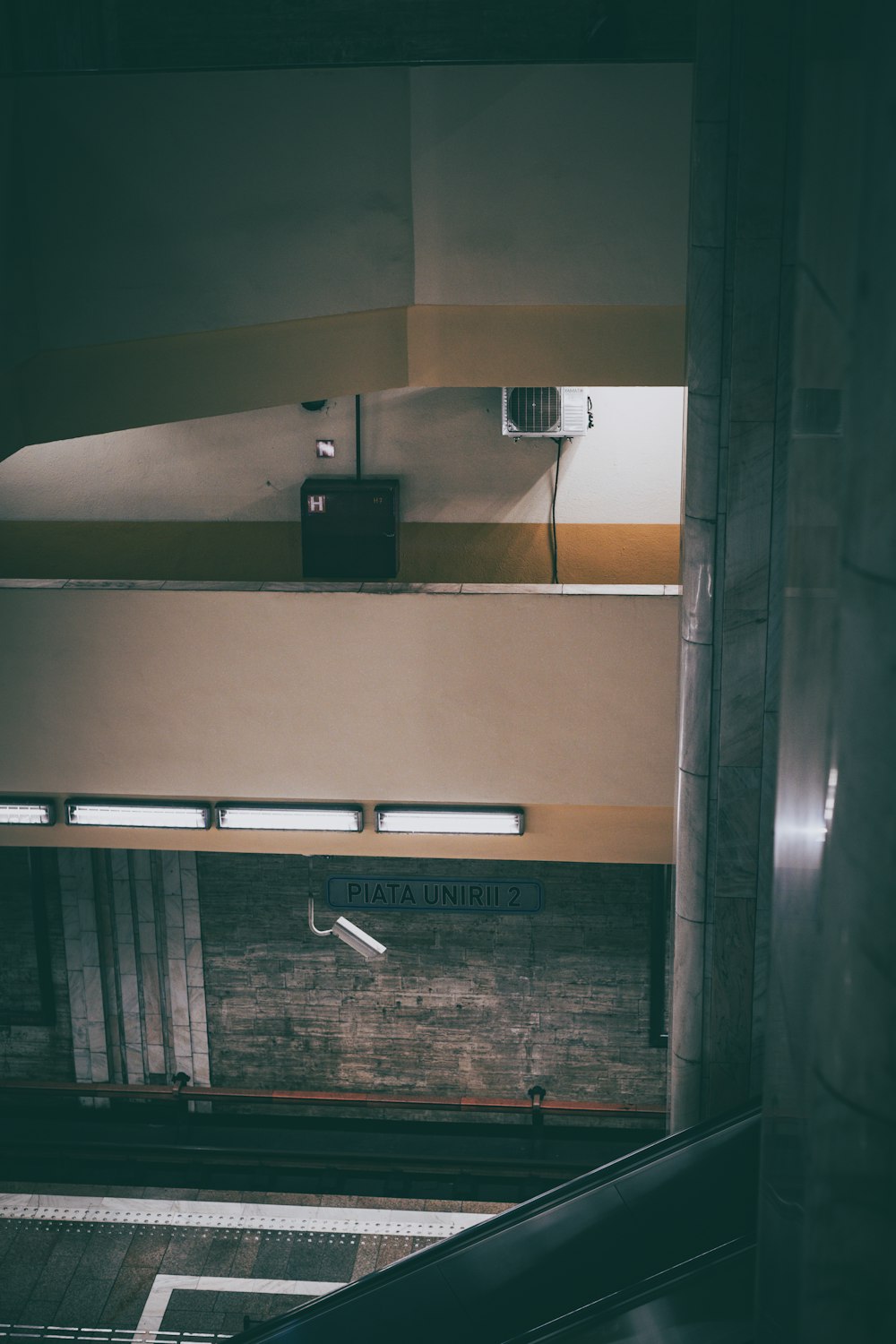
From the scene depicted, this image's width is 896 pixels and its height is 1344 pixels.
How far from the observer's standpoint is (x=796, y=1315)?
246 centimetres

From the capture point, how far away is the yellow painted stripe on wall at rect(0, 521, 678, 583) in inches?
408

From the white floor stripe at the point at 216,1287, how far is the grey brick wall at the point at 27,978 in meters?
2.83

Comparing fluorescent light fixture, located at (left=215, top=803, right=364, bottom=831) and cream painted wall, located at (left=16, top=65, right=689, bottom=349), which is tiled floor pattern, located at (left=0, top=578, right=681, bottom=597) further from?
cream painted wall, located at (left=16, top=65, right=689, bottom=349)

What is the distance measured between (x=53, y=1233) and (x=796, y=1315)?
34.1 ft

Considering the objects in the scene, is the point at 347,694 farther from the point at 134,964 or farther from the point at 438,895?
the point at 134,964

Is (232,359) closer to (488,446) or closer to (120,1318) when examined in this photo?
(488,446)

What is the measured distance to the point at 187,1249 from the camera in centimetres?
1070

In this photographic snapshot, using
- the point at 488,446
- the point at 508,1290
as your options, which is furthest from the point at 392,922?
the point at 508,1290

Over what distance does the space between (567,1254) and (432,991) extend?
572 centimetres

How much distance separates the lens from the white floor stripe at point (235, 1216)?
10969 millimetres

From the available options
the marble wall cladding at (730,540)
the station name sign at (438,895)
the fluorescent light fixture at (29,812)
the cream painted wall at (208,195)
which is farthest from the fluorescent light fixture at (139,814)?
the marble wall cladding at (730,540)

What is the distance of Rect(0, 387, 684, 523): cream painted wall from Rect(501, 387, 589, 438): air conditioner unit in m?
0.63

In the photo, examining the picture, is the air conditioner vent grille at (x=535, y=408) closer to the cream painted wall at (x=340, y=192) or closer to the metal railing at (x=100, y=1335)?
the cream painted wall at (x=340, y=192)

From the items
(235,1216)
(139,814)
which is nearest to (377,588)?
(139,814)
